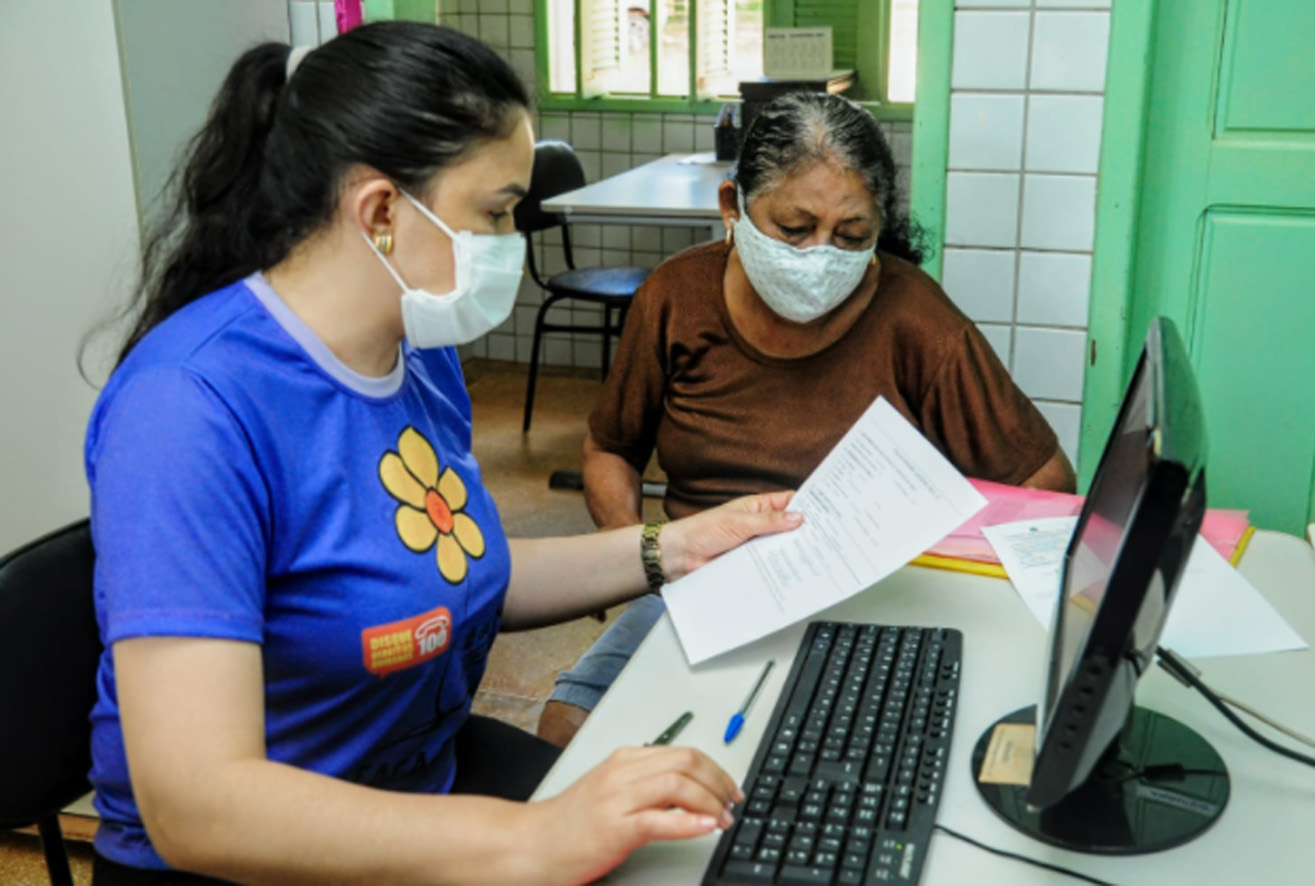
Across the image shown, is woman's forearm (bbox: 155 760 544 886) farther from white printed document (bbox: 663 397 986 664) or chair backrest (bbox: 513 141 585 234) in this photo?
chair backrest (bbox: 513 141 585 234)

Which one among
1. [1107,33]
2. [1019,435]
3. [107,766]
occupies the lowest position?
[107,766]

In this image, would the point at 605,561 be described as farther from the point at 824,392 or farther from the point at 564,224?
the point at 564,224

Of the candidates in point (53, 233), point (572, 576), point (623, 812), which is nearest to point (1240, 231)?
point (572, 576)

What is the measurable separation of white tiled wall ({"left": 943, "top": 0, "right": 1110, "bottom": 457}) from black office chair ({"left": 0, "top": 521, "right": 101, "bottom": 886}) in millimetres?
1559

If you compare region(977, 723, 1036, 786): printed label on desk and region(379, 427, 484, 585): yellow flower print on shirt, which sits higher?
region(379, 427, 484, 585): yellow flower print on shirt

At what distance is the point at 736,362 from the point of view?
1736 mm

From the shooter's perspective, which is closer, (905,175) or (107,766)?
(107,766)

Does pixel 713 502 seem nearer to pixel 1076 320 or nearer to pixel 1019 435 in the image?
pixel 1019 435

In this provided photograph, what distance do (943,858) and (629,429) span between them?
1.02 metres

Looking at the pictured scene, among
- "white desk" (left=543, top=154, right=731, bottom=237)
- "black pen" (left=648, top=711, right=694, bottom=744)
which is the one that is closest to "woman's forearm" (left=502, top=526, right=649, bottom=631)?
"black pen" (left=648, top=711, right=694, bottom=744)

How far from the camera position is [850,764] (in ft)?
3.29

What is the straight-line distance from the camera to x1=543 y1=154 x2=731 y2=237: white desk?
10.6ft

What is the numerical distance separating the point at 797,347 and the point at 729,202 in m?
0.23

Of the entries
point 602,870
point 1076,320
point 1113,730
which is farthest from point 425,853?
point 1076,320
